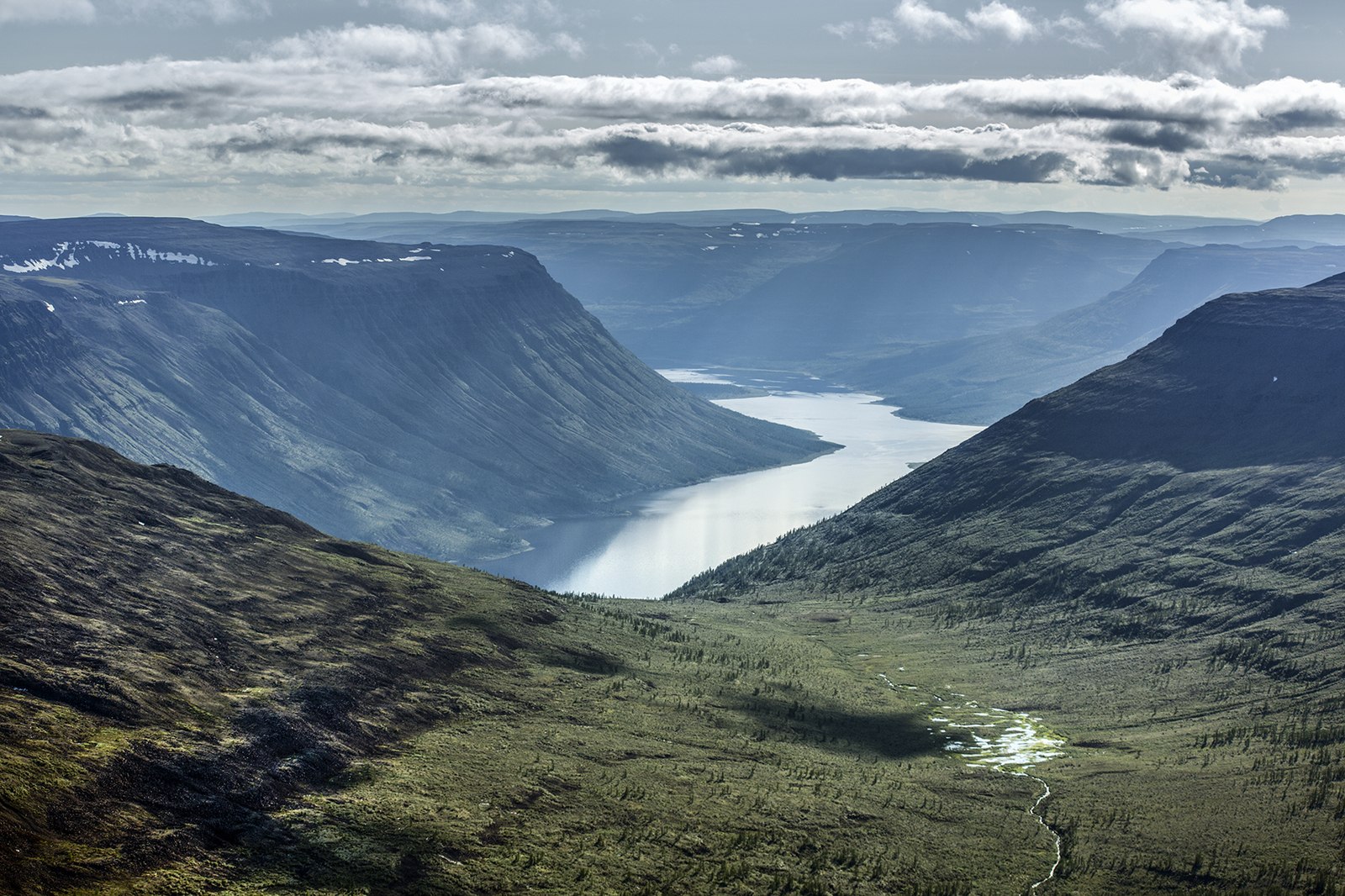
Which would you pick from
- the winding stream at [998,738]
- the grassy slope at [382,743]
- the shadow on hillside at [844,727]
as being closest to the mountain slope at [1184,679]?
the winding stream at [998,738]

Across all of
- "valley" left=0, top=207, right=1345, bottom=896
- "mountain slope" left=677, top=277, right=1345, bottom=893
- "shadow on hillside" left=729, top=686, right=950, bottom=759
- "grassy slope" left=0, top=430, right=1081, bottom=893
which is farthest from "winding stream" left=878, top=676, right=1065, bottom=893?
"grassy slope" left=0, top=430, right=1081, bottom=893

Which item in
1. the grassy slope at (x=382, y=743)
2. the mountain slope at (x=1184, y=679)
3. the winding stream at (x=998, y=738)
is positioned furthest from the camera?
the winding stream at (x=998, y=738)

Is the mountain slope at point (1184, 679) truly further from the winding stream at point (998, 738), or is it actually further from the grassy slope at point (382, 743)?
the grassy slope at point (382, 743)

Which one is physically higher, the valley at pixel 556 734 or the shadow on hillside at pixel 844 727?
the valley at pixel 556 734

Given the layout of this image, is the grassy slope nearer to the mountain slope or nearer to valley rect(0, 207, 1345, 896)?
valley rect(0, 207, 1345, 896)

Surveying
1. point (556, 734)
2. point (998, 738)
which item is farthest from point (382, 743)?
point (998, 738)
